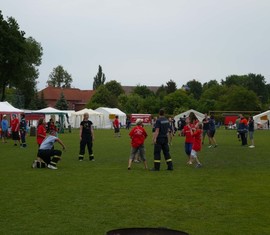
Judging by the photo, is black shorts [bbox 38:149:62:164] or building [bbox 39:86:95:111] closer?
black shorts [bbox 38:149:62:164]

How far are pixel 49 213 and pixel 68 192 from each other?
220cm

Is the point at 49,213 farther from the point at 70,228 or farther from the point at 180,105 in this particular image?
the point at 180,105

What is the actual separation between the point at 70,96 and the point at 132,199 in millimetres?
125099

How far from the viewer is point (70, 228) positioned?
7.08 m

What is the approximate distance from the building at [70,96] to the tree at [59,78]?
36.9ft

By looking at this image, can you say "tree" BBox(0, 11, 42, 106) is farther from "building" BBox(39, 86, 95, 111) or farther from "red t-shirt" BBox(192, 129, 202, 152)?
"building" BBox(39, 86, 95, 111)

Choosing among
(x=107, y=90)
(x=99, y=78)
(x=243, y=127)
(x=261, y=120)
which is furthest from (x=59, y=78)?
(x=243, y=127)

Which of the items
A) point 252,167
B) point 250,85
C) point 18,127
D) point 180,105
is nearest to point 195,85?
point 250,85

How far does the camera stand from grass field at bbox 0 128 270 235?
727cm

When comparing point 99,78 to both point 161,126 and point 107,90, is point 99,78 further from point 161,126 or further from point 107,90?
point 161,126

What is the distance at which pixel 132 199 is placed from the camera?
9438 mm

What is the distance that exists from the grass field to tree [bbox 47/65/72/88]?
13517 centimetres

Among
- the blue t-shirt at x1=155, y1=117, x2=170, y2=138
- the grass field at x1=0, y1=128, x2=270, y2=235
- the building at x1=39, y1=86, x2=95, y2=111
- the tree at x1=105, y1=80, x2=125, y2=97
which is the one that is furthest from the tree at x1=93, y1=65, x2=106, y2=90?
the blue t-shirt at x1=155, y1=117, x2=170, y2=138

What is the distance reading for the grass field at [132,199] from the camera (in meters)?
7.27
